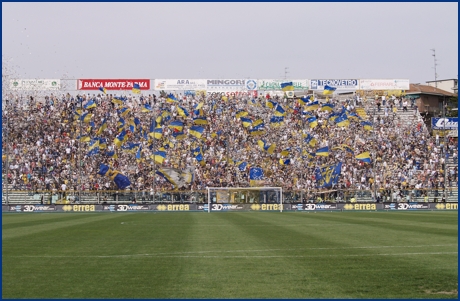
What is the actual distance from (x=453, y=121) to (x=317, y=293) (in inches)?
2070

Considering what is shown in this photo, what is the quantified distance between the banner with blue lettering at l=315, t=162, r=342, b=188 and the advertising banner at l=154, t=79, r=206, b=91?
63.0ft

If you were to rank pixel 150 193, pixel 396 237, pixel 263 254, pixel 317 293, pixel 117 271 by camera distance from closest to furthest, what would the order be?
pixel 317 293
pixel 117 271
pixel 263 254
pixel 396 237
pixel 150 193

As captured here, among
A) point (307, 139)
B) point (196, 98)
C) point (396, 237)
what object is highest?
point (196, 98)

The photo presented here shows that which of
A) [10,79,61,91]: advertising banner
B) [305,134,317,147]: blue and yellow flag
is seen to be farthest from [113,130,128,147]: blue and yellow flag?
[305,134,317,147]: blue and yellow flag

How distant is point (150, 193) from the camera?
54.5 meters

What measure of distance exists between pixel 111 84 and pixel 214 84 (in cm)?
1153

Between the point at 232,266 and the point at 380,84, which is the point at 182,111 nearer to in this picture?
the point at 380,84

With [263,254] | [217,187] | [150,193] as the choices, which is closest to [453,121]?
[217,187]

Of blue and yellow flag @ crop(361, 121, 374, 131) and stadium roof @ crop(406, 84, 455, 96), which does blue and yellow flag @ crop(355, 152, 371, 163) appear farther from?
stadium roof @ crop(406, 84, 455, 96)

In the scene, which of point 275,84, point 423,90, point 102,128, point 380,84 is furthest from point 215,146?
point 423,90

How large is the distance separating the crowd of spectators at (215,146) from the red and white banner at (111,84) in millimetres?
2822

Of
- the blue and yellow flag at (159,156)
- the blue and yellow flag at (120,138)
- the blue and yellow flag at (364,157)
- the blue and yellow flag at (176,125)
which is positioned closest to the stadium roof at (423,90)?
the blue and yellow flag at (364,157)

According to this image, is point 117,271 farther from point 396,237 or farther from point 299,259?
point 396,237

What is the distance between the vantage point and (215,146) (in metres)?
60.6
